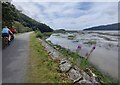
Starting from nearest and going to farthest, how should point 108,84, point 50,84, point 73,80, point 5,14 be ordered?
point 50,84
point 73,80
point 108,84
point 5,14

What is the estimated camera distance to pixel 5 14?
20.7 m

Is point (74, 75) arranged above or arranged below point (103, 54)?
above

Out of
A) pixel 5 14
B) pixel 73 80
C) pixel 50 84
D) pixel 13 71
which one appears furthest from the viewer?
pixel 5 14

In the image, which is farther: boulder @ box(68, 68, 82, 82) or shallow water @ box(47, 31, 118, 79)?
shallow water @ box(47, 31, 118, 79)

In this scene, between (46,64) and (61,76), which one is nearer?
(61,76)

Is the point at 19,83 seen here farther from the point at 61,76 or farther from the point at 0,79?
the point at 61,76

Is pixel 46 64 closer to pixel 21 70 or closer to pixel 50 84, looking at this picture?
pixel 21 70

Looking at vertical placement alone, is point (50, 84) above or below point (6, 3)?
below

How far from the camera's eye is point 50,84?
23.0 ft

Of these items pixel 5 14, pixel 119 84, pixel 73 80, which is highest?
pixel 5 14

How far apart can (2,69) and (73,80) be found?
3424mm

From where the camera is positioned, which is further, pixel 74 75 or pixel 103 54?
pixel 103 54

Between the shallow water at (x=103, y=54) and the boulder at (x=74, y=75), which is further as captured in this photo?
the shallow water at (x=103, y=54)

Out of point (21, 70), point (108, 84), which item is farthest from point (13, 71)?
point (108, 84)
